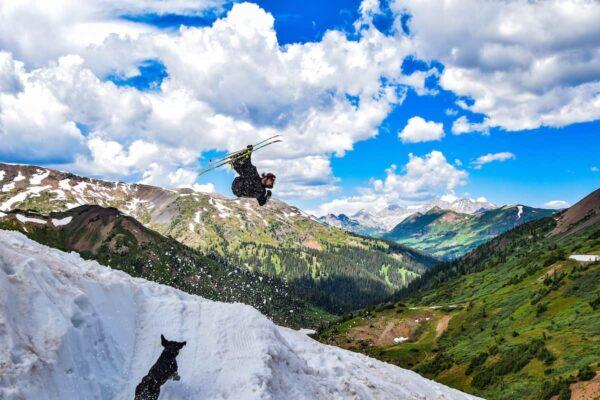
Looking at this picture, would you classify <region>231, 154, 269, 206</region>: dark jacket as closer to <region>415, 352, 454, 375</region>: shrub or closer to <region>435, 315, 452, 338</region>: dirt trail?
<region>415, 352, 454, 375</region>: shrub

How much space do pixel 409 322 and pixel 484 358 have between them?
219 ft

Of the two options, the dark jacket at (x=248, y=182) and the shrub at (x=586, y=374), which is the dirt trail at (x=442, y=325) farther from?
the dark jacket at (x=248, y=182)

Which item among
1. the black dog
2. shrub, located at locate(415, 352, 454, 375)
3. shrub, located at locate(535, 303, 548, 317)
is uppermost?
the black dog

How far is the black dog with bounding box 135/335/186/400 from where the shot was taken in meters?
18.5

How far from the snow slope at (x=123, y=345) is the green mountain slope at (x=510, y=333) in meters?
48.0

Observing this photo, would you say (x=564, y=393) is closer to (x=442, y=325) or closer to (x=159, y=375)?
(x=159, y=375)

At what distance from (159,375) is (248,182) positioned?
12.0 m

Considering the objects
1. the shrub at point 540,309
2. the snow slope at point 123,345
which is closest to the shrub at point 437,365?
the shrub at point 540,309

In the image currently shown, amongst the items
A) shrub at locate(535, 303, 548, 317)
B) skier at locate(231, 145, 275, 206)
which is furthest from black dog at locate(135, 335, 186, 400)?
shrub at locate(535, 303, 548, 317)

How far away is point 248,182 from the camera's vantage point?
26.5 m

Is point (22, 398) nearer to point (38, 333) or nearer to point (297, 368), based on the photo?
point (38, 333)

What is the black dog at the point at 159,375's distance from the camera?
18.5 m

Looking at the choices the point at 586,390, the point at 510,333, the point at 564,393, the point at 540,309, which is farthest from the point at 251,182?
the point at 540,309

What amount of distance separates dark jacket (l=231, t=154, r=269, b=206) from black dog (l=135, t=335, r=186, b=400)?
394 inches
